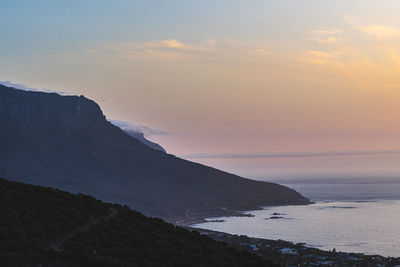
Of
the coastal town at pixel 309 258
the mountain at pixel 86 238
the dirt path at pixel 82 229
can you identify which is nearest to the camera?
the mountain at pixel 86 238

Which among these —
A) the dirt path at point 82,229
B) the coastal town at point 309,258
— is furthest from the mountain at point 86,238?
the coastal town at point 309,258

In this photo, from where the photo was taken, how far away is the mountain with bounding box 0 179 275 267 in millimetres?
31766

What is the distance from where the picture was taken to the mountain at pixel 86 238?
104 ft

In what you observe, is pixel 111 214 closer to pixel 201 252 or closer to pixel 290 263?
pixel 201 252

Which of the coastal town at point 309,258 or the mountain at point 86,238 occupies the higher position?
the mountain at point 86,238

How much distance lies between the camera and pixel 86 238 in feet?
124

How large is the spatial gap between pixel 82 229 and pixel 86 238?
399 cm

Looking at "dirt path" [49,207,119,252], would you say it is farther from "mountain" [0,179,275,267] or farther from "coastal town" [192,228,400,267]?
"coastal town" [192,228,400,267]

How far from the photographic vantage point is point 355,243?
5733 inches

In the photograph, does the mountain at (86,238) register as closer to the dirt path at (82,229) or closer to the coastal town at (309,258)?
the dirt path at (82,229)

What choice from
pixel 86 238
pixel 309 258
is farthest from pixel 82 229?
pixel 309 258

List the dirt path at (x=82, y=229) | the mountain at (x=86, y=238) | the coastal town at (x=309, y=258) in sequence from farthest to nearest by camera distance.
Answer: the coastal town at (x=309, y=258), the dirt path at (x=82, y=229), the mountain at (x=86, y=238)

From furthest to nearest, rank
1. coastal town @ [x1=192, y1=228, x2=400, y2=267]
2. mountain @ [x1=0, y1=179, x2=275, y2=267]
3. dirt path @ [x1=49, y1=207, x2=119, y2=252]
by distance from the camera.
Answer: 1. coastal town @ [x1=192, y1=228, x2=400, y2=267]
2. dirt path @ [x1=49, y1=207, x2=119, y2=252]
3. mountain @ [x1=0, y1=179, x2=275, y2=267]

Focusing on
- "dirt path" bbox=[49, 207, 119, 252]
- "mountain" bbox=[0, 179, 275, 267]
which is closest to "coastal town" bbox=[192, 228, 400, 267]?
"dirt path" bbox=[49, 207, 119, 252]
